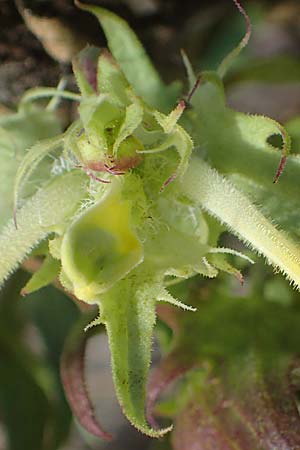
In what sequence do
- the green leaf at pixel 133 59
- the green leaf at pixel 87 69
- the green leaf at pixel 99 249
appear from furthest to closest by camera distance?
1. the green leaf at pixel 133 59
2. the green leaf at pixel 87 69
3. the green leaf at pixel 99 249

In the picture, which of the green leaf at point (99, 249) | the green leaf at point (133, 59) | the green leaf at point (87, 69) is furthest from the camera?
the green leaf at point (133, 59)

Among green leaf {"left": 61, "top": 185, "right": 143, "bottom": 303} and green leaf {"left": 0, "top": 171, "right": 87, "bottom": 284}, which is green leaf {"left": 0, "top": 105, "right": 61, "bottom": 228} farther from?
green leaf {"left": 61, "top": 185, "right": 143, "bottom": 303}

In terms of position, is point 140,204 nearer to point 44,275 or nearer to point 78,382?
point 44,275

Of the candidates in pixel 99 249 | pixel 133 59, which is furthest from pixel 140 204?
pixel 133 59

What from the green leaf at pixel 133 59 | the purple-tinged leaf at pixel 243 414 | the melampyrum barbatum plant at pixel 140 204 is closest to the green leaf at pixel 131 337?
the melampyrum barbatum plant at pixel 140 204

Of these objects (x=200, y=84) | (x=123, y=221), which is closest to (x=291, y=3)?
(x=200, y=84)

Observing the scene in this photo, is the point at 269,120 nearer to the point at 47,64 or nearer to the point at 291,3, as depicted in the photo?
the point at 47,64

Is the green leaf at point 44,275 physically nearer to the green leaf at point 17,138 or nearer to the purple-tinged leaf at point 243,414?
the green leaf at point 17,138
